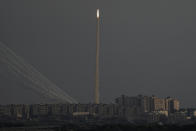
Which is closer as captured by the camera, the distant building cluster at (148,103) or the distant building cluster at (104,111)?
the distant building cluster at (104,111)

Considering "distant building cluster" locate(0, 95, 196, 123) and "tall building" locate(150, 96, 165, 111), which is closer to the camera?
"distant building cluster" locate(0, 95, 196, 123)

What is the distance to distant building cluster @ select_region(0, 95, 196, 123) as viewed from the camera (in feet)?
360

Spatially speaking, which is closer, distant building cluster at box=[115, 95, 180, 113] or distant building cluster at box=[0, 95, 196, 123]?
distant building cluster at box=[0, 95, 196, 123]

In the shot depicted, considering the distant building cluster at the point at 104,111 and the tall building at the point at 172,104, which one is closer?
the distant building cluster at the point at 104,111

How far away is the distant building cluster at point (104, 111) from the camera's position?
109750 millimetres

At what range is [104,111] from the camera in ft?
390

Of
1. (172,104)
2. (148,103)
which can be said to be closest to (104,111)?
(148,103)

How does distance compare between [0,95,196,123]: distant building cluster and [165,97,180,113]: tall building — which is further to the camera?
[165,97,180,113]: tall building

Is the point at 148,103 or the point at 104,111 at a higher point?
the point at 148,103

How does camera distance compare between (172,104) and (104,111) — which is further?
(172,104)

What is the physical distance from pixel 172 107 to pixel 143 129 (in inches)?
3201

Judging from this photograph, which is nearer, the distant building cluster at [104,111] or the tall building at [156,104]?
the distant building cluster at [104,111]

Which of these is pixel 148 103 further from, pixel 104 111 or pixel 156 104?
pixel 104 111

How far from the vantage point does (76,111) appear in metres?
117
